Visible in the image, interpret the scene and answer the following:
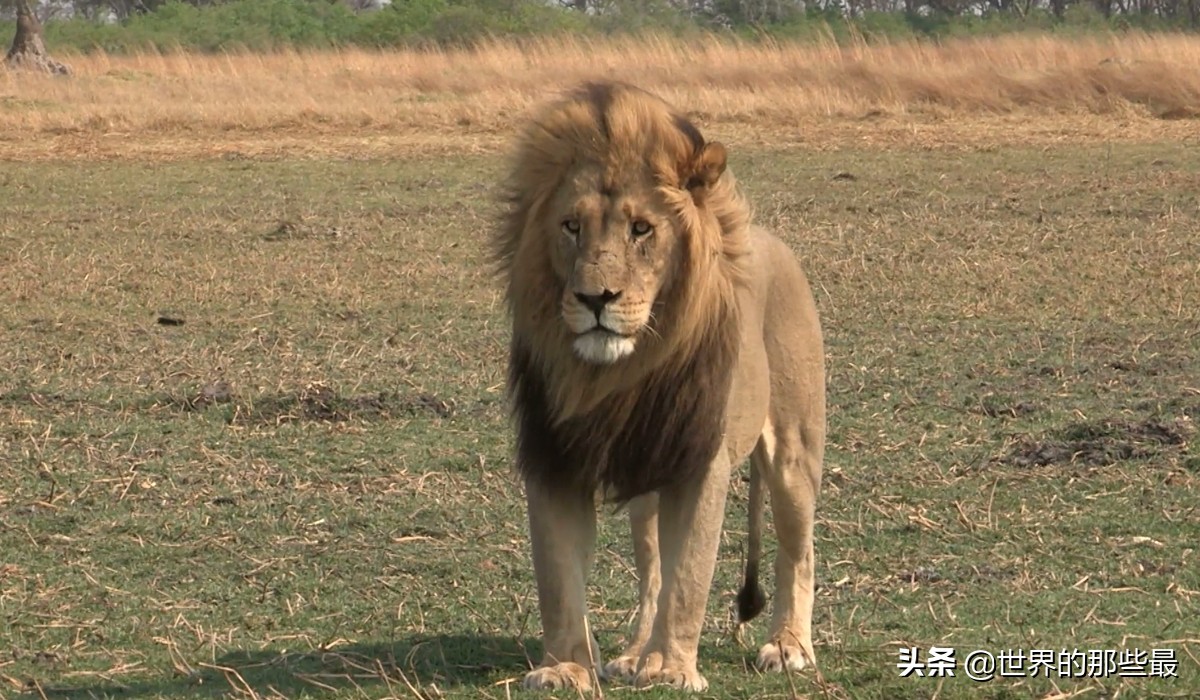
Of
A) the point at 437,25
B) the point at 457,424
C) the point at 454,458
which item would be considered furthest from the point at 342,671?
the point at 437,25

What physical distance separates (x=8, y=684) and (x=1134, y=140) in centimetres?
1183

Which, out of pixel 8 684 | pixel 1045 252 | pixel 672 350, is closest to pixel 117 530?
pixel 8 684

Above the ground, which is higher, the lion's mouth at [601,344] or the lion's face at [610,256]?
the lion's face at [610,256]

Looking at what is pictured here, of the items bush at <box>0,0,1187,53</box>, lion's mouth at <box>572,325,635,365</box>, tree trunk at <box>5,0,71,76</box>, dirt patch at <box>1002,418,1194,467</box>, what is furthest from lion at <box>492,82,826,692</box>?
bush at <box>0,0,1187,53</box>

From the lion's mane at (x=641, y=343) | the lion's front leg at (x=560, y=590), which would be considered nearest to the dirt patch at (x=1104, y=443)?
the lion's mane at (x=641, y=343)

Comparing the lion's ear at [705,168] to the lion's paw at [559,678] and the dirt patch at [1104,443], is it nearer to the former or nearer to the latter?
the lion's paw at [559,678]

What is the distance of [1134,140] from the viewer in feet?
46.8

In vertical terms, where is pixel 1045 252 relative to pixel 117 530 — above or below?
below

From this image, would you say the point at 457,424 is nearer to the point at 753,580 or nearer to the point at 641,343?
the point at 753,580

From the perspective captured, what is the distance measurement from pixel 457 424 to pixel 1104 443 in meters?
2.03

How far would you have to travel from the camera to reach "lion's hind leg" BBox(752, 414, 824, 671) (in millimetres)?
4039

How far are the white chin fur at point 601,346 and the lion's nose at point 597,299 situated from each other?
0.14 feet

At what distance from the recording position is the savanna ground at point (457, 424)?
163 inches

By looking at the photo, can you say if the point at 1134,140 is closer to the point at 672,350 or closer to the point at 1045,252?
the point at 1045,252
